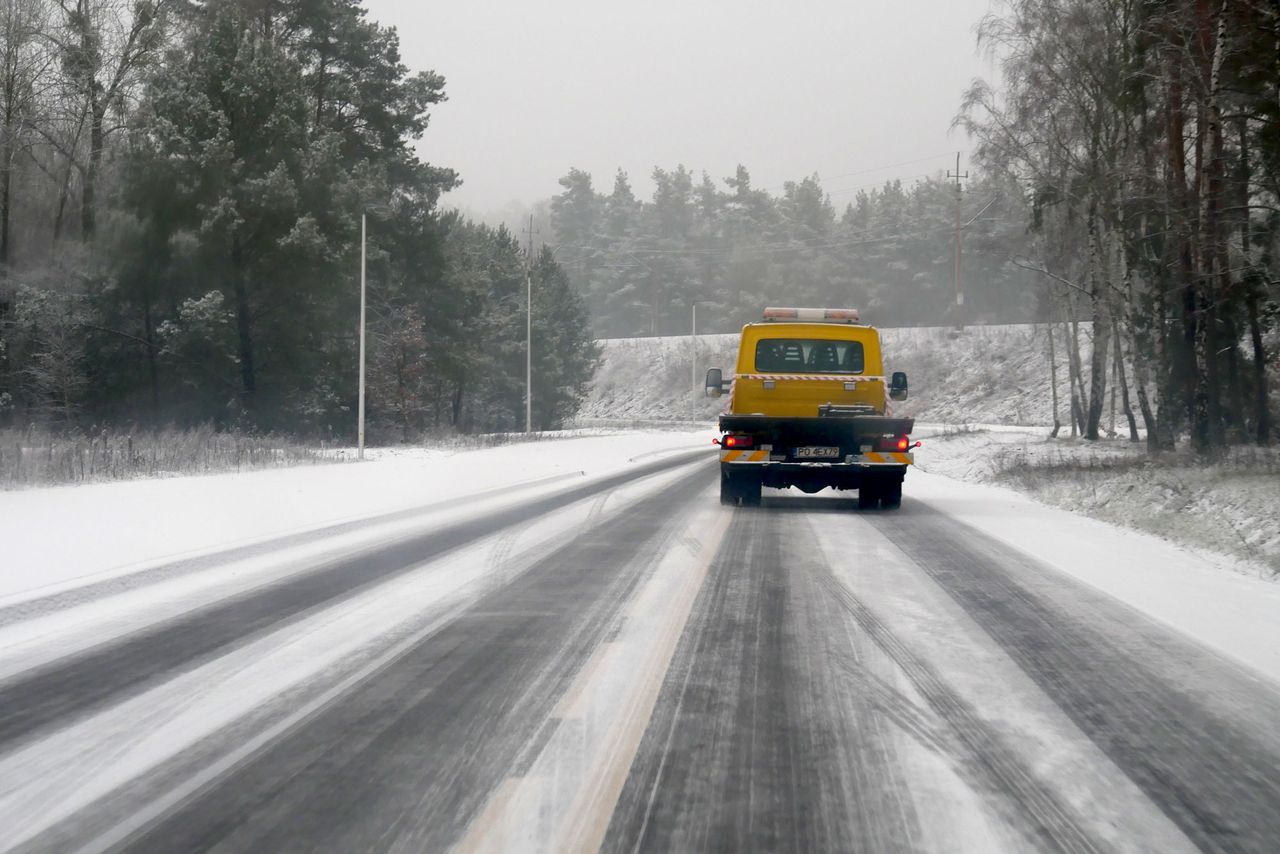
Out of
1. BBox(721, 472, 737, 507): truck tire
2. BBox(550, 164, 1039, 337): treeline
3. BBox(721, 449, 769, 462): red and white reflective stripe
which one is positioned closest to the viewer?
BBox(721, 449, 769, 462): red and white reflective stripe

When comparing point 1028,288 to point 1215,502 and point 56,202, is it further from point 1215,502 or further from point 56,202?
point 1215,502

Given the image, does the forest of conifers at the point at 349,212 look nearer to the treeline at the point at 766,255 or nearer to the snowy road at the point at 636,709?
the snowy road at the point at 636,709

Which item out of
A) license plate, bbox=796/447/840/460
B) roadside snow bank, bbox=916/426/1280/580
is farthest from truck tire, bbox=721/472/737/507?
roadside snow bank, bbox=916/426/1280/580

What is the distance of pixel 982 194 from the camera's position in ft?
305

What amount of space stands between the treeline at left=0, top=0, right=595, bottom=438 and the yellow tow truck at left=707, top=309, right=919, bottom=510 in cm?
2502

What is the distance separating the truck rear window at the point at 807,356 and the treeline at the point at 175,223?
25.0 metres

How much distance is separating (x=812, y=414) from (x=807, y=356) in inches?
35.8

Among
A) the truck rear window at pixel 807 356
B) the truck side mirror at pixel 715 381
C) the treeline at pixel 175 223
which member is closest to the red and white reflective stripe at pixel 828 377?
the truck rear window at pixel 807 356

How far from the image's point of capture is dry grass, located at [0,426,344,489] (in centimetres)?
1802

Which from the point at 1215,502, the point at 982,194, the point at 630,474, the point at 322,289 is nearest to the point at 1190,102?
the point at 1215,502

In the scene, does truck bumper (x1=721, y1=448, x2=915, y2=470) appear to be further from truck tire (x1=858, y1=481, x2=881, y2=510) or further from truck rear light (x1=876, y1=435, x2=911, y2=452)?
truck tire (x1=858, y1=481, x2=881, y2=510)

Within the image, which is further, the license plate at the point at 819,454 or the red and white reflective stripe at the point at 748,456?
the red and white reflective stripe at the point at 748,456

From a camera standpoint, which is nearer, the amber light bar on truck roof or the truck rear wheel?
the truck rear wheel

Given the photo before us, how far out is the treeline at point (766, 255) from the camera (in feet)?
320
